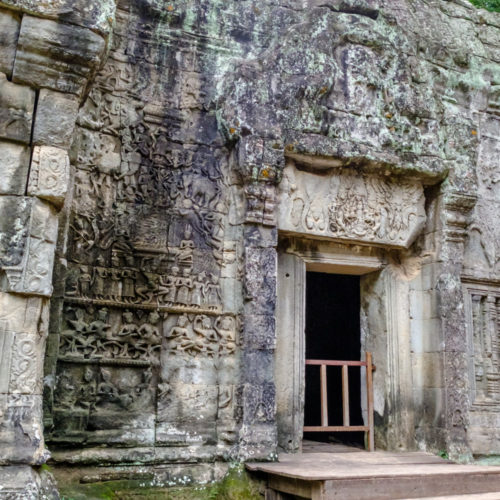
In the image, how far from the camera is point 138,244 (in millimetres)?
5293

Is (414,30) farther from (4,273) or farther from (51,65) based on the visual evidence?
(4,273)

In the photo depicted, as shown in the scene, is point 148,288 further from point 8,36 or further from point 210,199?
point 8,36

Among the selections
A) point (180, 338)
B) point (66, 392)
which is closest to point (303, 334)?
point (180, 338)

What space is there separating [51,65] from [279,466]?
3.43 meters

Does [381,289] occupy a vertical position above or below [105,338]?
above

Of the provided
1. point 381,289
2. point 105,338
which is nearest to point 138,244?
point 105,338

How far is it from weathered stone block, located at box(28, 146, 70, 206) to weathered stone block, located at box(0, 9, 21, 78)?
56cm

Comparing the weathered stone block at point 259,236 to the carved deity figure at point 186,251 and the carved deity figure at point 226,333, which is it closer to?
the carved deity figure at point 186,251

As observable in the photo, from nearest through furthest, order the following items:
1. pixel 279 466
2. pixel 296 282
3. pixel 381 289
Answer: pixel 279 466, pixel 296 282, pixel 381 289

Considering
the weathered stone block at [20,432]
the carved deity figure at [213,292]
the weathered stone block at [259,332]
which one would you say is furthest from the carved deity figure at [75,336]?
the weathered stone block at [259,332]

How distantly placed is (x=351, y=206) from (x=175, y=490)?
309cm

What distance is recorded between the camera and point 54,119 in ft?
13.0

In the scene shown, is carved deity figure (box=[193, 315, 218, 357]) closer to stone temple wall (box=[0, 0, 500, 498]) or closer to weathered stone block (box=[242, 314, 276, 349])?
stone temple wall (box=[0, 0, 500, 498])

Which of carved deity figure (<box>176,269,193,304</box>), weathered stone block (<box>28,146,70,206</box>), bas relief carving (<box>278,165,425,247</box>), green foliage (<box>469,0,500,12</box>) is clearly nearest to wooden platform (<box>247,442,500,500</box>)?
carved deity figure (<box>176,269,193,304</box>)
